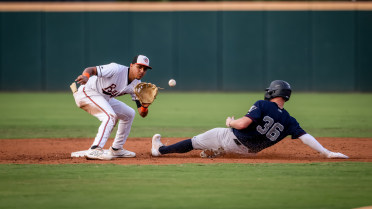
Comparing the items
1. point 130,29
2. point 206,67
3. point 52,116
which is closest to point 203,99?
point 206,67

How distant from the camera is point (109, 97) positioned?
8016 millimetres

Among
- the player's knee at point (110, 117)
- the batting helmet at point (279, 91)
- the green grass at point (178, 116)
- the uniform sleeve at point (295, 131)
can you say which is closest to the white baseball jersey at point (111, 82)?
the player's knee at point (110, 117)

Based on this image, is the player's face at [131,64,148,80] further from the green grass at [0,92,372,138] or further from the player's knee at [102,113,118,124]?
the green grass at [0,92,372,138]

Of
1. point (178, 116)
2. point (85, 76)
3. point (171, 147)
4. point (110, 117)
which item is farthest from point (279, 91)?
point (178, 116)

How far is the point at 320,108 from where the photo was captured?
1694 centimetres

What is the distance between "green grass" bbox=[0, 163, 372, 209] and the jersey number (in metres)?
0.42

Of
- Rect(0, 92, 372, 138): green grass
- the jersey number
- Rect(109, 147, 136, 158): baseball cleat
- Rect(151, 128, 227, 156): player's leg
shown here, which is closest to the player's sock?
Rect(151, 128, 227, 156): player's leg

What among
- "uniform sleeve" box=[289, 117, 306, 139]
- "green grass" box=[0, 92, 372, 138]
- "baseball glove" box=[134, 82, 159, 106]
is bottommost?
"green grass" box=[0, 92, 372, 138]

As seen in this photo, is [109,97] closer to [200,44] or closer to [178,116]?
[178,116]

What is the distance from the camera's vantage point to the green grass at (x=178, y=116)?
38.0ft

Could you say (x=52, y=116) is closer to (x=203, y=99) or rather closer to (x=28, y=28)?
(x=203, y=99)

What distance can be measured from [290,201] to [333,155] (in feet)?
8.84

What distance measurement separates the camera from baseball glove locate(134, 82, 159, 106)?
7.79 metres

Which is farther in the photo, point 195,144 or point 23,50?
point 23,50
